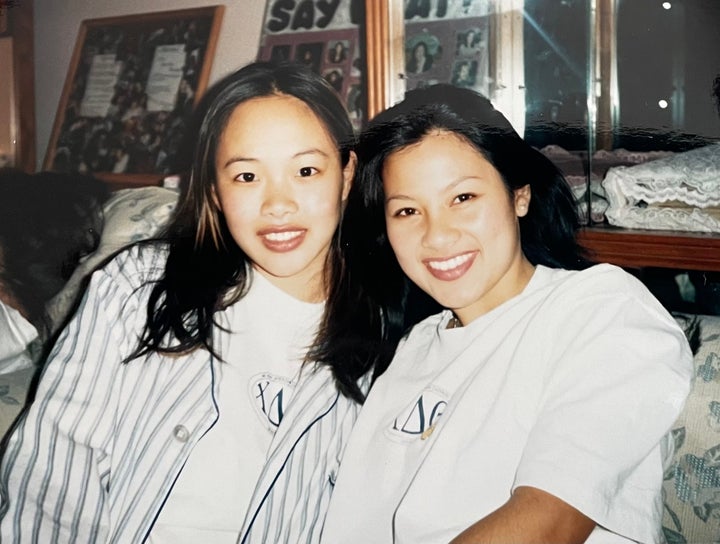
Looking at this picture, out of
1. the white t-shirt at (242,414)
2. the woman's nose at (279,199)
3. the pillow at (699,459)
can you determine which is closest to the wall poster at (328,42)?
the woman's nose at (279,199)

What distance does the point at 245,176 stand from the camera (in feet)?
2.18

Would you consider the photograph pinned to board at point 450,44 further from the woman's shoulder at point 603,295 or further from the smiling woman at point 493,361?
the woman's shoulder at point 603,295

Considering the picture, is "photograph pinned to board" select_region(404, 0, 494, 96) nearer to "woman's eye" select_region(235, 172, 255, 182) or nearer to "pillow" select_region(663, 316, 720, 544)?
"woman's eye" select_region(235, 172, 255, 182)

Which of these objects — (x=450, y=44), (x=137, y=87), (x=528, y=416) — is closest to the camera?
(x=528, y=416)

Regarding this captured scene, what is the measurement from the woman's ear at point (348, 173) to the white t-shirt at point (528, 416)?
0.16 m

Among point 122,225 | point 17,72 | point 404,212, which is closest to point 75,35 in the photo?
point 17,72

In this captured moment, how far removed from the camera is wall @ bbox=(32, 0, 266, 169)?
74cm

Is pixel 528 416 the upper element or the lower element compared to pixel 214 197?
lower

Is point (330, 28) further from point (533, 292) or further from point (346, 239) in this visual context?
point (533, 292)

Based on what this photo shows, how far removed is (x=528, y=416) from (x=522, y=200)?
7.9 inches

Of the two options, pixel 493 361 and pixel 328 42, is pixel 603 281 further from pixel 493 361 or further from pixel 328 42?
pixel 328 42

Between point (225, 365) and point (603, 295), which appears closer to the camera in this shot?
point (603, 295)

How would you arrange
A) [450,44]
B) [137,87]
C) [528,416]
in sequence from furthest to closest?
[137,87], [450,44], [528,416]

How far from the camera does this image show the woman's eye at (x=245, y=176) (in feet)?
2.17
